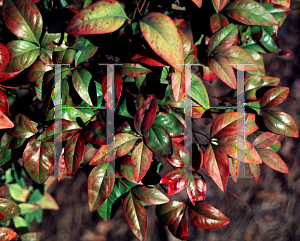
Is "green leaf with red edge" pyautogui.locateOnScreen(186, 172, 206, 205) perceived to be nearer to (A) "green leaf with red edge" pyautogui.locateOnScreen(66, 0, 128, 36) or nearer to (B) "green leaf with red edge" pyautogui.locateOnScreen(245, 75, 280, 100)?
(B) "green leaf with red edge" pyautogui.locateOnScreen(245, 75, 280, 100)

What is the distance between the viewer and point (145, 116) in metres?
0.61

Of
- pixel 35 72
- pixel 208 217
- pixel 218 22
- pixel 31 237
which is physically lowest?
pixel 31 237

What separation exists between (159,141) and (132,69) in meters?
0.22

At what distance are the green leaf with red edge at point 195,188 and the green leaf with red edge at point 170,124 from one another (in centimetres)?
16

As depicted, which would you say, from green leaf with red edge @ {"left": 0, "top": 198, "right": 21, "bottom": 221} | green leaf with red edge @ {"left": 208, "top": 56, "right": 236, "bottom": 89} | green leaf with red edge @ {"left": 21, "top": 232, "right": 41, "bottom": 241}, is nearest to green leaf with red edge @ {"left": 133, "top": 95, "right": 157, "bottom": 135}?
green leaf with red edge @ {"left": 208, "top": 56, "right": 236, "bottom": 89}

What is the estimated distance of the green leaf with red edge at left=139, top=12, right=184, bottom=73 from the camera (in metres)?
0.54

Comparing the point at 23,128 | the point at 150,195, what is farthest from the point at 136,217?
the point at 23,128

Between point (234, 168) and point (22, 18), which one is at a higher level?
point (22, 18)

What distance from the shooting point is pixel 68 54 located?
2.31 ft

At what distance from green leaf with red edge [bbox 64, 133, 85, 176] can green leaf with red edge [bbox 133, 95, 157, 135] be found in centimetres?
17

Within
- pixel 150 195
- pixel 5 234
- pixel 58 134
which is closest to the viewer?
pixel 58 134

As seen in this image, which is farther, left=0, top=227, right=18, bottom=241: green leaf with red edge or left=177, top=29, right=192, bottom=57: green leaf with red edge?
left=0, top=227, right=18, bottom=241: green leaf with red edge

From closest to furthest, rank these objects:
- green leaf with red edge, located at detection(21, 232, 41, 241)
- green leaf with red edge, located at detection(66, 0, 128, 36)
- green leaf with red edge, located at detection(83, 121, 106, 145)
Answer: green leaf with red edge, located at detection(66, 0, 128, 36) < green leaf with red edge, located at detection(83, 121, 106, 145) < green leaf with red edge, located at detection(21, 232, 41, 241)

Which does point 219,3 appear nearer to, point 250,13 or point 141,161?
point 250,13
